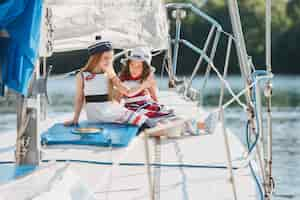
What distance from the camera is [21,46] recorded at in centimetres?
409

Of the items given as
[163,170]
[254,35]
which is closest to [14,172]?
[163,170]

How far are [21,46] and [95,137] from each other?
1.60 meters

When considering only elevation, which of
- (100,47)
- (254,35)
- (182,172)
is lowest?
(254,35)

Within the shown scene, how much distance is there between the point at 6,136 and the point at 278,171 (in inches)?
188

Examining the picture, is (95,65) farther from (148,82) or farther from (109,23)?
(109,23)

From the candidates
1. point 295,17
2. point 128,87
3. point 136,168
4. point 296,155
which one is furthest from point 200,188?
point 295,17

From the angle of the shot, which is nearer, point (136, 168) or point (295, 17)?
point (136, 168)

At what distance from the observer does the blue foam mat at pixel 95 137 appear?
5.51m

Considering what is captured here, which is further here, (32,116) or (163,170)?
(163,170)

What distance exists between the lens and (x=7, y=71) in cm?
412

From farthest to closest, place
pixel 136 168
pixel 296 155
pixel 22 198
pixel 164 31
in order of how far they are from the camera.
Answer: pixel 296 155 < pixel 164 31 < pixel 136 168 < pixel 22 198

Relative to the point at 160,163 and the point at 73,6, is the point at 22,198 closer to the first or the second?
the point at 160,163

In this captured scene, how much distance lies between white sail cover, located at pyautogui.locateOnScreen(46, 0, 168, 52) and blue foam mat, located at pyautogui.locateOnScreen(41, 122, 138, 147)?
3.38ft

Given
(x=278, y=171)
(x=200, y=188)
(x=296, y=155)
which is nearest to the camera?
(x=200, y=188)
